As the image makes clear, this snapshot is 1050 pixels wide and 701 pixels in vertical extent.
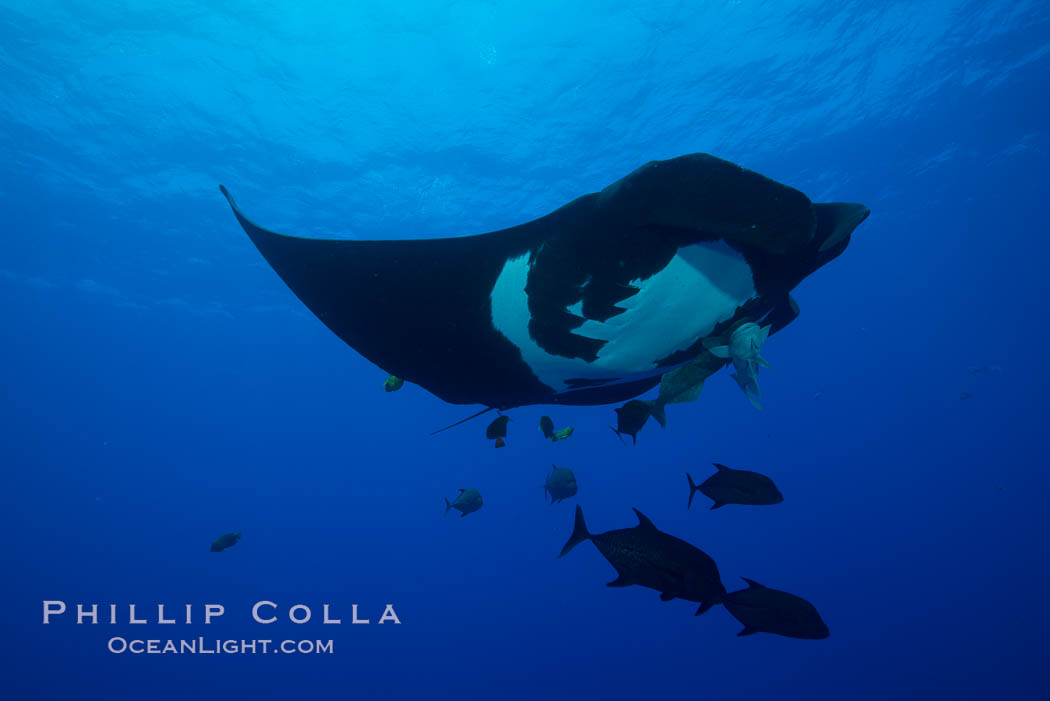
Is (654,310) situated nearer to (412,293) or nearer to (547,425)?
(412,293)

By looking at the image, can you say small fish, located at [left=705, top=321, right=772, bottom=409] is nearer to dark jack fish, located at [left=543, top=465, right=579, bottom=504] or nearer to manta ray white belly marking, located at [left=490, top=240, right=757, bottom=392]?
manta ray white belly marking, located at [left=490, top=240, right=757, bottom=392]

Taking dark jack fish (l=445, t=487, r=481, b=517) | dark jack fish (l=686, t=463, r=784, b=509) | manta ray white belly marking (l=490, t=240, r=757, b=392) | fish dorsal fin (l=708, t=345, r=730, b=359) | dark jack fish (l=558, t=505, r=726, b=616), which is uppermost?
dark jack fish (l=445, t=487, r=481, b=517)

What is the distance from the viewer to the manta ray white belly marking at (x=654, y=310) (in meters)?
2.21

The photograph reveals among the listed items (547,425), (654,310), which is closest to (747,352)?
(654,310)

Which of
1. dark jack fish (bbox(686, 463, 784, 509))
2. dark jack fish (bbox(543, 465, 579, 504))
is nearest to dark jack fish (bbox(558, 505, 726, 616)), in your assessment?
dark jack fish (bbox(686, 463, 784, 509))

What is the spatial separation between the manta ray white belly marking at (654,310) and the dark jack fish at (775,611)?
59.6 inches

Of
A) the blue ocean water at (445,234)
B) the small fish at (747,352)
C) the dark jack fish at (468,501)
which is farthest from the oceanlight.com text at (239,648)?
the small fish at (747,352)

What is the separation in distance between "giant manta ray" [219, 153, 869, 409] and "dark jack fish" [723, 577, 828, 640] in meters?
1.43

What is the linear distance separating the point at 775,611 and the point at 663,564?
80 centimetres

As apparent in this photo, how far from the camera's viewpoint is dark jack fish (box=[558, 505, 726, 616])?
2.82 m

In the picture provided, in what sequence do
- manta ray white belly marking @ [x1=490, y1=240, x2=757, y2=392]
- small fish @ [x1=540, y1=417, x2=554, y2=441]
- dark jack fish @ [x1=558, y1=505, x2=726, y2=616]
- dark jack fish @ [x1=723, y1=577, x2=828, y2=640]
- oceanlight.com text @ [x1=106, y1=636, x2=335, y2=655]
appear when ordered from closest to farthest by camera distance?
manta ray white belly marking @ [x1=490, y1=240, x2=757, y2=392], dark jack fish @ [x1=558, y1=505, x2=726, y2=616], dark jack fish @ [x1=723, y1=577, x2=828, y2=640], small fish @ [x1=540, y1=417, x2=554, y2=441], oceanlight.com text @ [x1=106, y1=636, x2=335, y2=655]

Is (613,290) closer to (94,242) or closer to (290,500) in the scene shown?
(94,242)

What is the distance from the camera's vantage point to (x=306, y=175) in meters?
19.2

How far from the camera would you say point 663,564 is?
2854 mm
